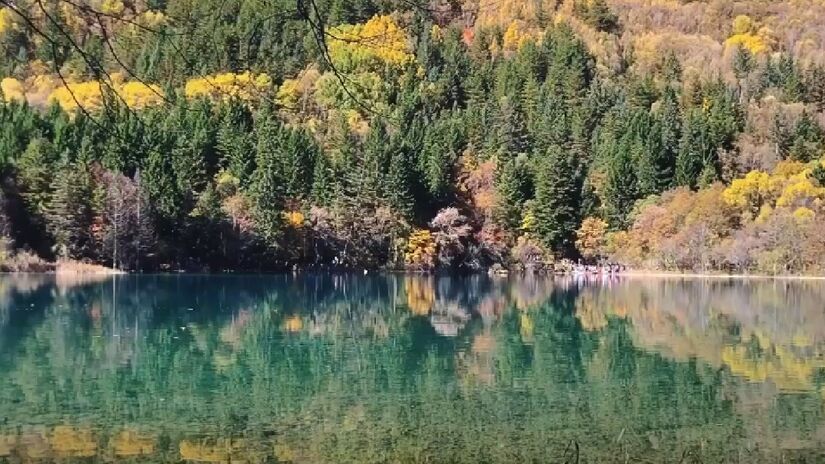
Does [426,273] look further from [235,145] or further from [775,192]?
[775,192]

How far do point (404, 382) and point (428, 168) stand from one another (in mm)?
53660

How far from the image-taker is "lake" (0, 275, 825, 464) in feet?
38.0

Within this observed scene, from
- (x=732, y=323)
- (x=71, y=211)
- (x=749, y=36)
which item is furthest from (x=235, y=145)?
(x=749, y=36)

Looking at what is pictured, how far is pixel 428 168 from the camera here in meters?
70.2

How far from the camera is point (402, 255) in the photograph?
216ft

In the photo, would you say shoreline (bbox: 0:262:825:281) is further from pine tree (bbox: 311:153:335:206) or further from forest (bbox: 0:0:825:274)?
pine tree (bbox: 311:153:335:206)

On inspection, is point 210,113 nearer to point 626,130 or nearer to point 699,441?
point 626,130

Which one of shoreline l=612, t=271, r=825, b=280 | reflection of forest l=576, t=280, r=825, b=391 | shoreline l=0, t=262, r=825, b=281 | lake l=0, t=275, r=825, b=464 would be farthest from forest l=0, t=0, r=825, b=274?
lake l=0, t=275, r=825, b=464

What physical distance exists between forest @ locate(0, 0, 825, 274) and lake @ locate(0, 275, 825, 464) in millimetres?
17705

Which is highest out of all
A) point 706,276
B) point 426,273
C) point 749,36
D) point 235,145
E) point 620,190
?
point 749,36

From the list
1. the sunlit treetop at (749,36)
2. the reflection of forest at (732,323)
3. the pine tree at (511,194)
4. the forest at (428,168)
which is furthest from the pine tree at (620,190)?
the sunlit treetop at (749,36)

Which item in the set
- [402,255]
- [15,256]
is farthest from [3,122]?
[402,255]

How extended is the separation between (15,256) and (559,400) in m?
41.9

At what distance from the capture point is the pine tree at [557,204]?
67.2 meters
